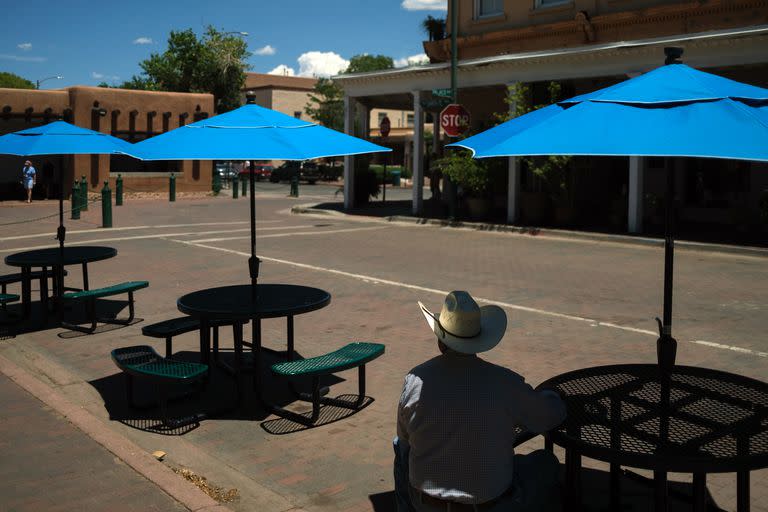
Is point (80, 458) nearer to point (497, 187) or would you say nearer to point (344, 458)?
point (344, 458)

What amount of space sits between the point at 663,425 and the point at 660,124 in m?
1.48

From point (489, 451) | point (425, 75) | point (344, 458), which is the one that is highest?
point (425, 75)

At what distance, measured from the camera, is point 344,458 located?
543 cm

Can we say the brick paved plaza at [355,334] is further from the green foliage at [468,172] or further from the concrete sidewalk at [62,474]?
the green foliage at [468,172]

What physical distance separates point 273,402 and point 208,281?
6.08m

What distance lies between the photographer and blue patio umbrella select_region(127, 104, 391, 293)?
6.13 m

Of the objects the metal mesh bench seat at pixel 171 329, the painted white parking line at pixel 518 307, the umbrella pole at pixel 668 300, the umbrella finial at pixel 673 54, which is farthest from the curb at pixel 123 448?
the painted white parking line at pixel 518 307

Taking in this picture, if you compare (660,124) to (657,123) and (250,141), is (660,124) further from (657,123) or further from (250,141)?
(250,141)

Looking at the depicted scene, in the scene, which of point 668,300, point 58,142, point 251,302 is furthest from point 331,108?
point 668,300

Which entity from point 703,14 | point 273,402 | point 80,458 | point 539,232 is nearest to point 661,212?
point 539,232

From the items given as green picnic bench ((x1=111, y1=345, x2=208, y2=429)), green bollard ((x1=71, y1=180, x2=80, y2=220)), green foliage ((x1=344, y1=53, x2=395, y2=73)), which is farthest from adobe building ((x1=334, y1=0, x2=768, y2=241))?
green foliage ((x1=344, y1=53, x2=395, y2=73))

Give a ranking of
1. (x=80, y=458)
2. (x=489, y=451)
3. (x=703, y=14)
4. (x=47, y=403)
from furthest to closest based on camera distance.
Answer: (x=703, y=14), (x=47, y=403), (x=80, y=458), (x=489, y=451)

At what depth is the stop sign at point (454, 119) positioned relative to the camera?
2131 centimetres

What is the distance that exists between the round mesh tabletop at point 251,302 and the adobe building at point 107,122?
26.7m
